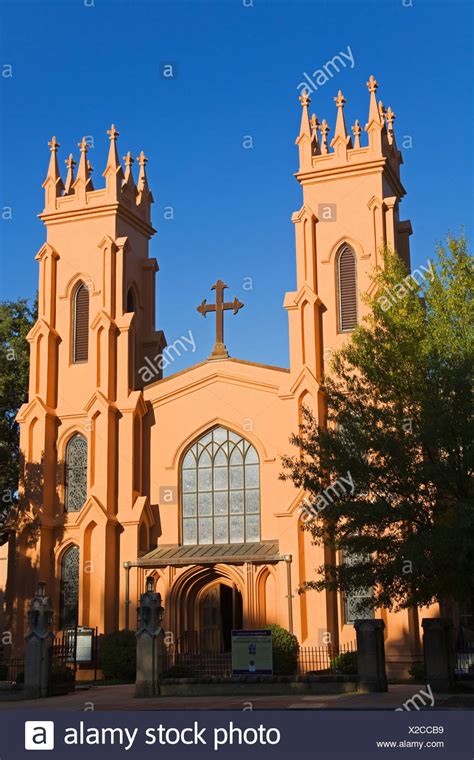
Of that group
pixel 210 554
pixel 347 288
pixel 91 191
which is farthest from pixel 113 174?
pixel 210 554

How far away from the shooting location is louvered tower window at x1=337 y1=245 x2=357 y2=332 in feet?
113

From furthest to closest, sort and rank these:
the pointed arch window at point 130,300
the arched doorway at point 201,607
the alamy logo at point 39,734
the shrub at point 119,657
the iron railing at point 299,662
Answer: the pointed arch window at point 130,300 < the arched doorway at point 201,607 < the shrub at point 119,657 < the iron railing at point 299,662 < the alamy logo at point 39,734

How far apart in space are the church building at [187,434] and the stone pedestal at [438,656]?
8531 mm

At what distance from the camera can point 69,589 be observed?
114ft

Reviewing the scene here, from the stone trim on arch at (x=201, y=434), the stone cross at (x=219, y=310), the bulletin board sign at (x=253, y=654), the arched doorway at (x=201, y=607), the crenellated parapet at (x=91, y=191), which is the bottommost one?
the bulletin board sign at (x=253, y=654)

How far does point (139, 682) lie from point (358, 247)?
17596mm

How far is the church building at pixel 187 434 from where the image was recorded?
109 ft

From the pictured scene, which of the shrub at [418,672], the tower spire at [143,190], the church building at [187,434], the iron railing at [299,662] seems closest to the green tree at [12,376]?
the church building at [187,434]

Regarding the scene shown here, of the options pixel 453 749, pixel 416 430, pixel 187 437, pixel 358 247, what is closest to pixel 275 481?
pixel 187 437

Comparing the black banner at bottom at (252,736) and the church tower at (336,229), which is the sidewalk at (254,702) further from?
the church tower at (336,229)

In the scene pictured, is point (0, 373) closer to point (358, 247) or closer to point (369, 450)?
point (358, 247)

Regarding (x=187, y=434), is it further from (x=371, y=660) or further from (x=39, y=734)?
(x=39, y=734)

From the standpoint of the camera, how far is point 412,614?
30.4 m

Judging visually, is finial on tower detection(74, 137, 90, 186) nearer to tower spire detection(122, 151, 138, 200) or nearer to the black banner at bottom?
tower spire detection(122, 151, 138, 200)
